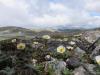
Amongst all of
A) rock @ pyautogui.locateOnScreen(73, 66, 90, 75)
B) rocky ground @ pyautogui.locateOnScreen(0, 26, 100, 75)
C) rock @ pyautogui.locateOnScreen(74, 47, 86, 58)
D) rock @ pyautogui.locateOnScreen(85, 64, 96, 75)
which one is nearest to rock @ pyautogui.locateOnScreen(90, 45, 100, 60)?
rocky ground @ pyautogui.locateOnScreen(0, 26, 100, 75)

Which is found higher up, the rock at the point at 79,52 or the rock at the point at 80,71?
the rock at the point at 79,52

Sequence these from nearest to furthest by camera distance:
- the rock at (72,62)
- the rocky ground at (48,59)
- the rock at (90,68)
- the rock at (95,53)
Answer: the rocky ground at (48,59)
the rock at (90,68)
the rock at (72,62)
the rock at (95,53)

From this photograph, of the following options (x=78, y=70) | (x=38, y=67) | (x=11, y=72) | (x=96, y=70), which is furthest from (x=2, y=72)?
(x=96, y=70)

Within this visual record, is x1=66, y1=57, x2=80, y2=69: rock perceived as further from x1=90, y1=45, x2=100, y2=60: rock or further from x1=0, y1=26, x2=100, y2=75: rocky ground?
x1=90, y1=45, x2=100, y2=60: rock

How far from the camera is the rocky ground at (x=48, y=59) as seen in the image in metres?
6.64

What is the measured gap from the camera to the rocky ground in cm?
664

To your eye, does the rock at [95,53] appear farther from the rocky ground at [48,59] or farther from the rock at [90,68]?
the rock at [90,68]

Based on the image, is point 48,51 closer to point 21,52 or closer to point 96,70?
point 21,52

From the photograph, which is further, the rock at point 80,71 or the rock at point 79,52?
the rock at point 79,52

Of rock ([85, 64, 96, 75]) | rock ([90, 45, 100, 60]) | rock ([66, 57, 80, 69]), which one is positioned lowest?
rock ([85, 64, 96, 75])

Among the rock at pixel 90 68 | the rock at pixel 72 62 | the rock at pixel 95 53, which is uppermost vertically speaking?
the rock at pixel 95 53

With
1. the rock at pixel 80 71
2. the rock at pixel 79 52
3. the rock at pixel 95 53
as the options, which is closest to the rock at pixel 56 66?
the rock at pixel 80 71

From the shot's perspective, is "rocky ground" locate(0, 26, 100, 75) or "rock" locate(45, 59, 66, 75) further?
"rock" locate(45, 59, 66, 75)

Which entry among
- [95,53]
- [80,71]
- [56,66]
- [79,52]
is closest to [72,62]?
[56,66]
